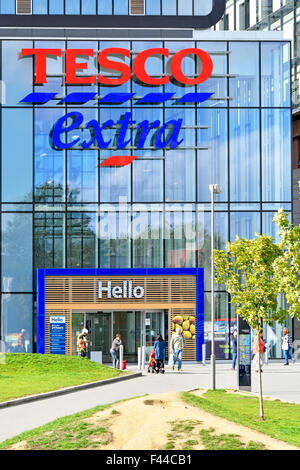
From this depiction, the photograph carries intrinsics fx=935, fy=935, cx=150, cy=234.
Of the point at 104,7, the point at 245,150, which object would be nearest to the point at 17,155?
the point at 104,7

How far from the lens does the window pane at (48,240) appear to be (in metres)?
45.8

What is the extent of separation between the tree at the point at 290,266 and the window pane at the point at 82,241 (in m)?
25.2

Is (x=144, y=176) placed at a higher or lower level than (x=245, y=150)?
lower

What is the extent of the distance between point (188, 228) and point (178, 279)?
8.72ft

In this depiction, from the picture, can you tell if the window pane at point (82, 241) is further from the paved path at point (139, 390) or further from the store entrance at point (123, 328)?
the paved path at point (139, 390)

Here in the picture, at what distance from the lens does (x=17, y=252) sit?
45.7 metres

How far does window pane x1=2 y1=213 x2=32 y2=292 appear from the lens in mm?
45531

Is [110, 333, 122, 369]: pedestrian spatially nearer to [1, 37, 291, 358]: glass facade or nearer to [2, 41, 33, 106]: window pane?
[1, 37, 291, 358]: glass facade

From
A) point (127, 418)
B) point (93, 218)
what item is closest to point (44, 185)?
point (93, 218)

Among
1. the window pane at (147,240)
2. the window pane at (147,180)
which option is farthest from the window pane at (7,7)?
the window pane at (147,240)

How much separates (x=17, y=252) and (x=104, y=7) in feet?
50.3

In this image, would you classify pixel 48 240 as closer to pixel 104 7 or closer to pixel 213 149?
pixel 213 149

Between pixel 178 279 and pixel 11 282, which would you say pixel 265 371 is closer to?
pixel 178 279

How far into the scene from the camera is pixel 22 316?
45188 mm
